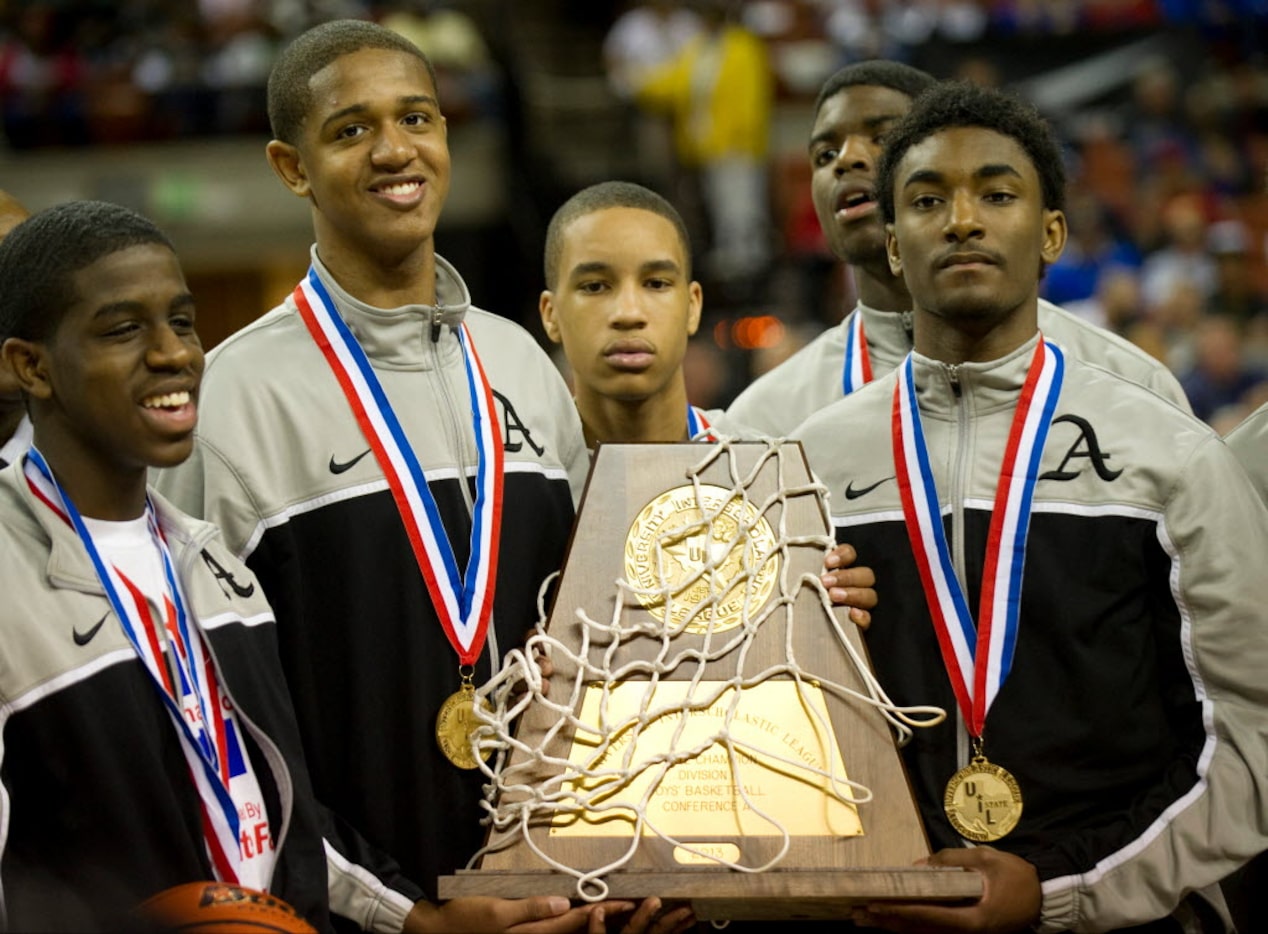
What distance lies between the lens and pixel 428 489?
10.0ft

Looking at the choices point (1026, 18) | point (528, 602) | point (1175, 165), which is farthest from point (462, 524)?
point (1026, 18)

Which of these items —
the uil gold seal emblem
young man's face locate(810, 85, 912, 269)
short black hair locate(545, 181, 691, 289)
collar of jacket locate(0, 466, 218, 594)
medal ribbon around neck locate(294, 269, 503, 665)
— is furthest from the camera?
young man's face locate(810, 85, 912, 269)

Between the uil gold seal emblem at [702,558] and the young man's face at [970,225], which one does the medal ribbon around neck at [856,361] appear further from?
the uil gold seal emblem at [702,558]

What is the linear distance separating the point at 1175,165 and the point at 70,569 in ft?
34.4

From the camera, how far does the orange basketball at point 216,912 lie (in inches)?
93.3

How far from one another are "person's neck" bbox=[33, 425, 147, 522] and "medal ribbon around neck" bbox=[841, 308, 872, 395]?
1.91 metres

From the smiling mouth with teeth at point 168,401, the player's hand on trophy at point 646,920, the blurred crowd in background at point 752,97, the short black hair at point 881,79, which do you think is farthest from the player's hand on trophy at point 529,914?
the blurred crowd in background at point 752,97

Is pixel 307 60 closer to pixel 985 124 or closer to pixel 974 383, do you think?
pixel 985 124

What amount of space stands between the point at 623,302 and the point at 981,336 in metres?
0.77

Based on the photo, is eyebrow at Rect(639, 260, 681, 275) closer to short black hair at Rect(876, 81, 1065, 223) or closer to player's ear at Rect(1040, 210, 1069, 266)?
short black hair at Rect(876, 81, 1065, 223)

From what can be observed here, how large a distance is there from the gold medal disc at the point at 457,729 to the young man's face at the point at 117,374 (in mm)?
664

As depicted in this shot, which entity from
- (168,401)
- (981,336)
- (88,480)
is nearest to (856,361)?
(981,336)

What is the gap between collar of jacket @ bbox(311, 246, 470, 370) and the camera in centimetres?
315

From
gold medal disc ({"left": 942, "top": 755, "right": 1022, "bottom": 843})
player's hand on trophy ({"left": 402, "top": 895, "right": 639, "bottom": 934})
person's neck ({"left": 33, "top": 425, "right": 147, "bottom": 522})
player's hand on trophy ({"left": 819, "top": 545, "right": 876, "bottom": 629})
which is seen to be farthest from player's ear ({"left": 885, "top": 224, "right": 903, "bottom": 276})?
person's neck ({"left": 33, "top": 425, "right": 147, "bottom": 522})
